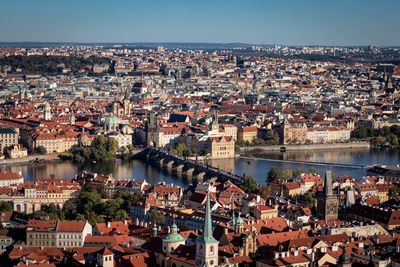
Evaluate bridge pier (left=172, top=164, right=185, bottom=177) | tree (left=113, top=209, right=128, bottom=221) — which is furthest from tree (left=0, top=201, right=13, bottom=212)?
bridge pier (left=172, top=164, right=185, bottom=177)

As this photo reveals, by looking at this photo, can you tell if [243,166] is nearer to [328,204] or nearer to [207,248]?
[328,204]

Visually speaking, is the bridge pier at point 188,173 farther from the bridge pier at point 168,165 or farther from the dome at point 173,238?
the dome at point 173,238

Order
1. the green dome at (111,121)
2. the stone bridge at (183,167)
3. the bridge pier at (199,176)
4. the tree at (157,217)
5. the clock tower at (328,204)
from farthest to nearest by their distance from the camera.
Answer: the green dome at (111,121)
the bridge pier at (199,176)
the stone bridge at (183,167)
the tree at (157,217)
the clock tower at (328,204)

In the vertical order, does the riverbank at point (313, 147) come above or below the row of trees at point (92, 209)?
below

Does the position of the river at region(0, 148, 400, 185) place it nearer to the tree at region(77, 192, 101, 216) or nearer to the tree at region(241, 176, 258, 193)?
the tree at region(241, 176, 258, 193)

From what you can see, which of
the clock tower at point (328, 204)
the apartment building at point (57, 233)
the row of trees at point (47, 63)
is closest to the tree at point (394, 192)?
the clock tower at point (328, 204)

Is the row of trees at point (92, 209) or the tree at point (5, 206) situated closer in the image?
the row of trees at point (92, 209)

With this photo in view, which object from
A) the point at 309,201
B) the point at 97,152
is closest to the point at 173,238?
the point at 309,201
